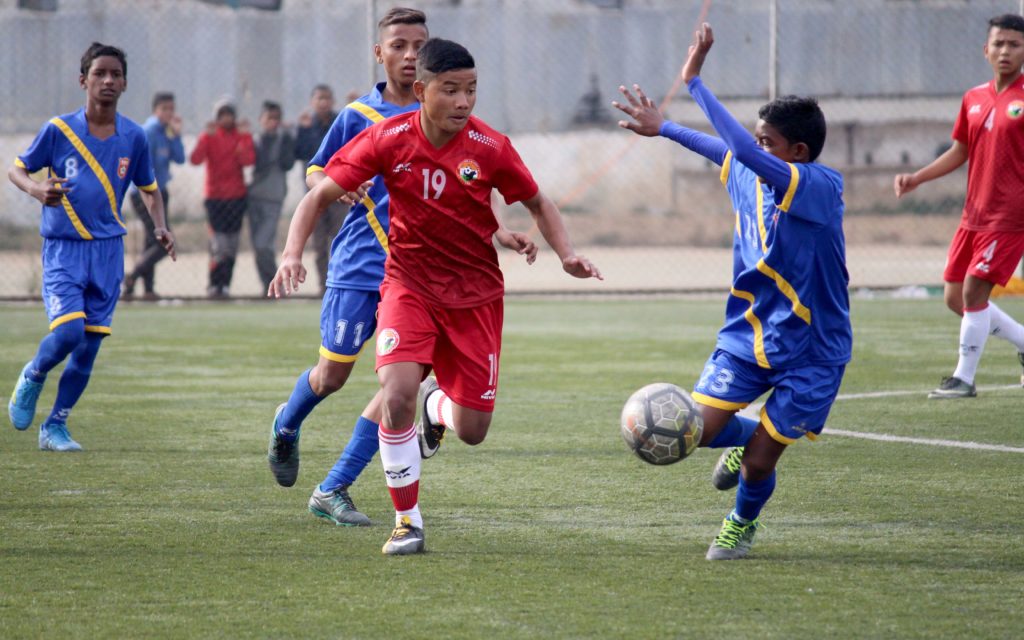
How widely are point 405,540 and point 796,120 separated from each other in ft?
6.57

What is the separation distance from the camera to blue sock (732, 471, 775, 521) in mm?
5004

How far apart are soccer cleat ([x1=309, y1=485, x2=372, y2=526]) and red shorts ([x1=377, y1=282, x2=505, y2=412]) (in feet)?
2.11

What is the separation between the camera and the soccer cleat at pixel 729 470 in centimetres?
547

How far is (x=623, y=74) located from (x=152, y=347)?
36.0 ft

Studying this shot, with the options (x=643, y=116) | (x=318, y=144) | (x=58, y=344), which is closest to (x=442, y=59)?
(x=643, y=116)

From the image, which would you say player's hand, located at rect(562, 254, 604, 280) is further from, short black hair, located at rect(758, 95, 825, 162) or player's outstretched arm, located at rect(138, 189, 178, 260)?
player's outstretched arm, located at rect(138, 189, 178, 260)

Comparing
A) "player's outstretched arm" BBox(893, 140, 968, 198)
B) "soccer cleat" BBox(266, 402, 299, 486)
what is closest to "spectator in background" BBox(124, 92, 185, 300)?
"player's outstretched arm" BBox(893, 140, 968, 198)

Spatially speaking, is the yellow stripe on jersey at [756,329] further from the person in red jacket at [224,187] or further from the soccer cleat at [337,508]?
the person in red jacket at [224,187]

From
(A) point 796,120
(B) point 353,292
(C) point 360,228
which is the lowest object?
(B) point 353,292

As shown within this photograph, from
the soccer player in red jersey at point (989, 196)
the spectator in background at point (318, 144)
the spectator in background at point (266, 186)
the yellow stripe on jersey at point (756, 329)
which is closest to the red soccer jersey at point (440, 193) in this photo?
the yellow stripe on jersey at point (756, 329)

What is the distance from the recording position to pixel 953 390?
871 cm

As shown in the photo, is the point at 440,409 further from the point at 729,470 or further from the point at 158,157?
the point at 158,157

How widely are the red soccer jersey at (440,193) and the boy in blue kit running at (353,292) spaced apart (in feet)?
1.52

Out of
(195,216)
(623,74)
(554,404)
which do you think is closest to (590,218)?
(623,74)
